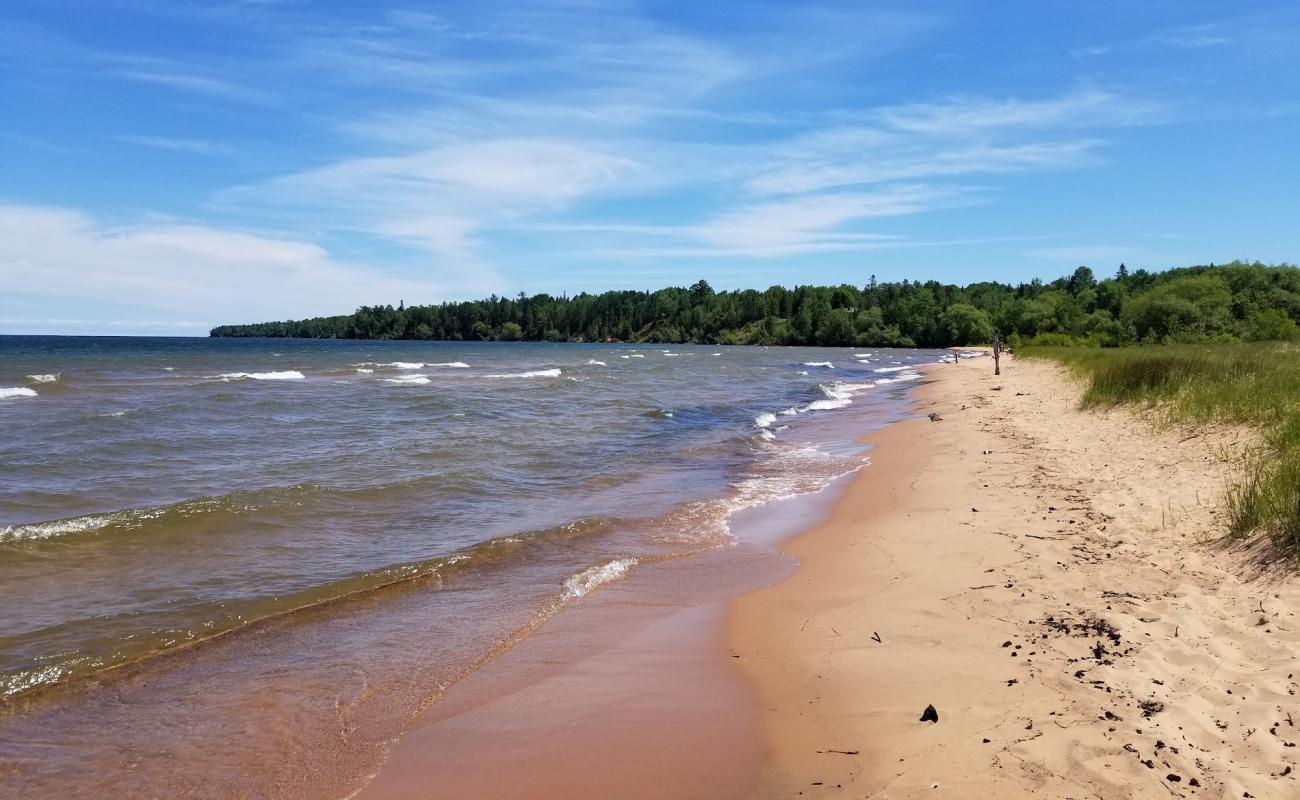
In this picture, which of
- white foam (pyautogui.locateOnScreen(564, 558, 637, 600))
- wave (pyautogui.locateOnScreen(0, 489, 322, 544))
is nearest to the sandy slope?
Answer: white foam (pyautogui.locateOnScreen(564, 558, 637, 600))

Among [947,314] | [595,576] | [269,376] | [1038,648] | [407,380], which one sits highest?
[947,314]

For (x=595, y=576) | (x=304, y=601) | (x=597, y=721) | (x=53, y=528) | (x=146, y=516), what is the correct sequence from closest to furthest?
(x=597, y=721), (x=304, y=601), (x=595, y=576), (x=53, y=528), (x=146, y=516)

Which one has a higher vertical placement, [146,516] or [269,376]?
[269,376]

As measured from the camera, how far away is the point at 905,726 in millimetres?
4457

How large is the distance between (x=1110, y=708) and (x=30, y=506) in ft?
44.6

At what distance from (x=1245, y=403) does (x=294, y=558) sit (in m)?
13.6

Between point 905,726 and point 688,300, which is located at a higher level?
point 688,300

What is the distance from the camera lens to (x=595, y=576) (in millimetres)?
8266

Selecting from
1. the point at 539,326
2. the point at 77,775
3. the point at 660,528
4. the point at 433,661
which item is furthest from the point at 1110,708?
the point at 539,326

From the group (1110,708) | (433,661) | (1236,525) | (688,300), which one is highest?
(688,300)

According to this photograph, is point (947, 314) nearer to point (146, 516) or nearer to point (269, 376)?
point (269, 376)

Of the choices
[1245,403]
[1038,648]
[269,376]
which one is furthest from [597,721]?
[269,376]

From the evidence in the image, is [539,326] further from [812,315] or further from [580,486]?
[580,486]

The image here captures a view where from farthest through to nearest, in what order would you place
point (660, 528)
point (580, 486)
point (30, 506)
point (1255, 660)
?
point (580, 486) → point (30, 506) → point (660, 528) → point (1255, 660)
